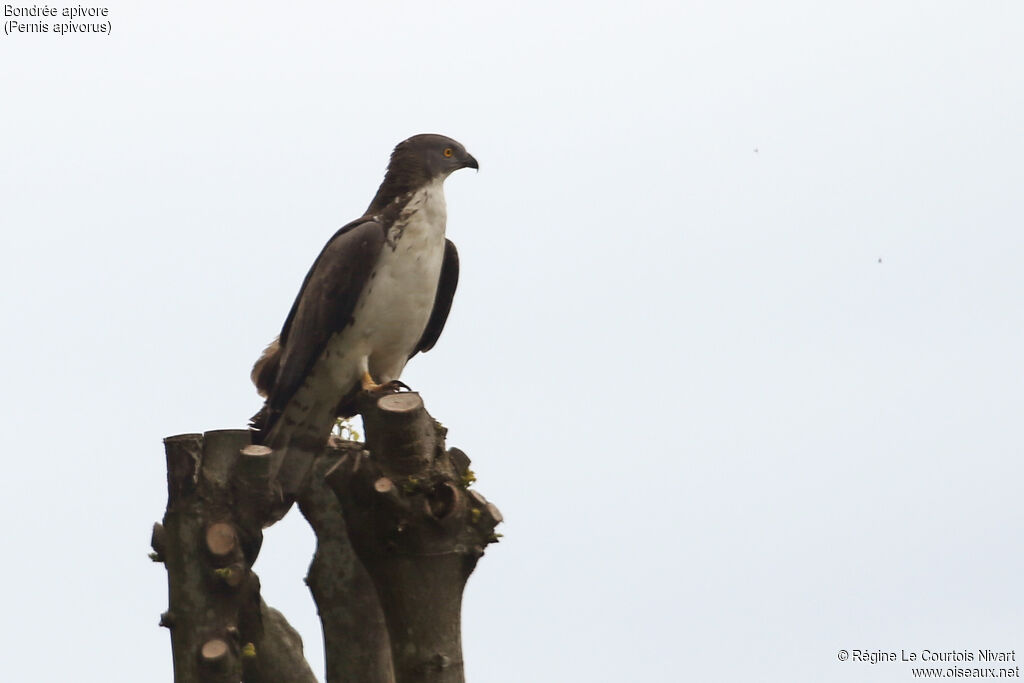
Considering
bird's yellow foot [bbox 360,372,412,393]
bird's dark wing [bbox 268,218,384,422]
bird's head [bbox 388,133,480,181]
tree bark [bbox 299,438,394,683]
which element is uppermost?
bird's head [bbox 388,133,480,181]

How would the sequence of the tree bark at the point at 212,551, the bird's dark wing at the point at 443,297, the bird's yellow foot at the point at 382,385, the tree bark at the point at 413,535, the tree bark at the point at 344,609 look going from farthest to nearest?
the bird's dark wing at the point at 443,297 < the bird's yellow foot at the point at 382,385 < the tree bark at the point at 344,609 < the tree bark at the point at 212,551 < the tree bark at the point at 413,535

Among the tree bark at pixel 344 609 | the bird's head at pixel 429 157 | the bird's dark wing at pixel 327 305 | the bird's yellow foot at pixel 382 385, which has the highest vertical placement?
the bird's head at pixel 429 157

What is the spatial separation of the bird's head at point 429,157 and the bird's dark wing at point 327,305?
66cm

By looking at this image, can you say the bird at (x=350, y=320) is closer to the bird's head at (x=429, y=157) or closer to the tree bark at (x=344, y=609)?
the bird's head at (x=429, y=157)

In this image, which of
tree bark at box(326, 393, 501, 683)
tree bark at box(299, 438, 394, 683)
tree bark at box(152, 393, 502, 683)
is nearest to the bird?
tree bark at box(152, 393, 502, 683)

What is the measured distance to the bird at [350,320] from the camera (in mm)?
6730

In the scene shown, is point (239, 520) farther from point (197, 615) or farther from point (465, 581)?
point (465, 581)

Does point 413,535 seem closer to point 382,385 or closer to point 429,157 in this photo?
point 382,385

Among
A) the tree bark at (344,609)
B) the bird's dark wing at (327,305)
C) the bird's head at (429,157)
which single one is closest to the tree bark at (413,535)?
the tree bark at (344,609)

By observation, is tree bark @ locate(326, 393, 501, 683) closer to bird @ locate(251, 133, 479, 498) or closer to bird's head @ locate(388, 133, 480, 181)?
bird @ locate(251, 133, 479, 498)

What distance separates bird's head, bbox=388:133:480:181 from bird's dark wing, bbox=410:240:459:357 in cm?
Answer: 46

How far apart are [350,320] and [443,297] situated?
110 centimetres

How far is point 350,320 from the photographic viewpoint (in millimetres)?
6781

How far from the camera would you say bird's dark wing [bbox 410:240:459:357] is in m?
7.63
